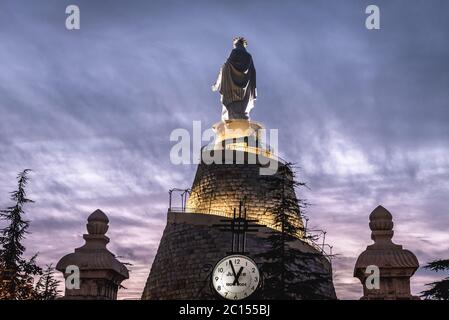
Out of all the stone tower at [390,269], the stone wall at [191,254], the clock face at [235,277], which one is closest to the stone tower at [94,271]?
the clock face at [235,277]

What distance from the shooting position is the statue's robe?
35.4 meters

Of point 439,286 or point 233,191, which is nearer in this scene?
point 439,286

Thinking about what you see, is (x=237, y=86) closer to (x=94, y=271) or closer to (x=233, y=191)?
(x=233, y=191)

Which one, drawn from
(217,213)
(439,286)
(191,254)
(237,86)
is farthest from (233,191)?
(439,286)

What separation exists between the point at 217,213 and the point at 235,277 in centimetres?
1793

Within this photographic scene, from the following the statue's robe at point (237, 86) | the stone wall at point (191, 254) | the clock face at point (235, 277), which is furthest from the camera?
the statue's robe at point (237, 86)

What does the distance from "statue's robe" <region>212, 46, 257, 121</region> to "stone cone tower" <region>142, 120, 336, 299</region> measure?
1.02 metres

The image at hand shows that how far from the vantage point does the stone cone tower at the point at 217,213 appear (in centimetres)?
2848

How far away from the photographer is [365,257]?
15.3m

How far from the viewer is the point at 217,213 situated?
31.1 meters

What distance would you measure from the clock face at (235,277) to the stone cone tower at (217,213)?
12.9m

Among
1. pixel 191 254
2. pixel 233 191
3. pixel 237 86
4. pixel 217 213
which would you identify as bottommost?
pixel 191 254

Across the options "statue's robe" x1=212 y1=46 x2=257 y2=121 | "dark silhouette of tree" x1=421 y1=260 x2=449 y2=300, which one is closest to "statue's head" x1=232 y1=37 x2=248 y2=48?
"statue's robe" x1=212 y1=46 x2=257 y2=121

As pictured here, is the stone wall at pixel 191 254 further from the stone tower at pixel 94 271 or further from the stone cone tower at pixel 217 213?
the stone tower at pixel 94 271
